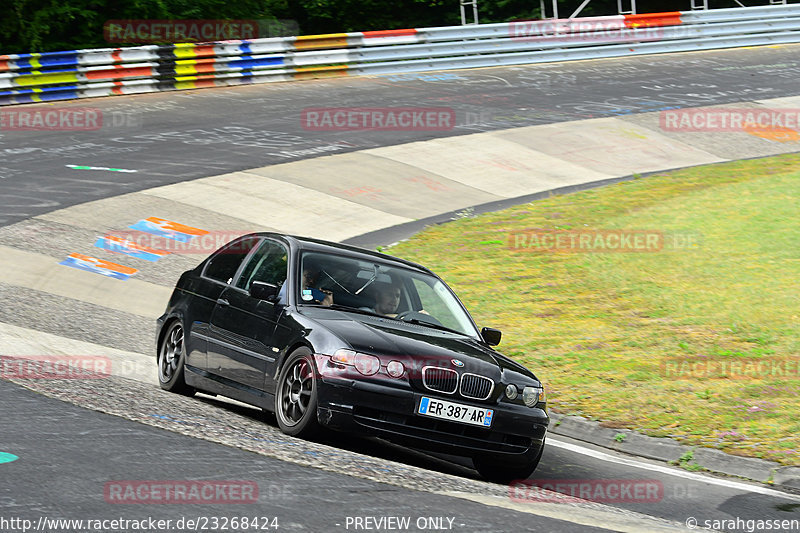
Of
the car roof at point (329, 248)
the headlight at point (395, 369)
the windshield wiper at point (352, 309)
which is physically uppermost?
the car roof at point (329, 248)

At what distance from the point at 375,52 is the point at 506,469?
2391cm

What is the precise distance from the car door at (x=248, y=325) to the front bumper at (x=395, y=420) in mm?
909

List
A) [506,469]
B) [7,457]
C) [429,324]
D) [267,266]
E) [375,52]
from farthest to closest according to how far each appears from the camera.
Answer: [375,52] < [267,266] < [429,324] < [506,469] < [7,457]

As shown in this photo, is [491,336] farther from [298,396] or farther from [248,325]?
[248,325]

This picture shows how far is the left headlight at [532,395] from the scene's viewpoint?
769 cm

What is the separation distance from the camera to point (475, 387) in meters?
7.46

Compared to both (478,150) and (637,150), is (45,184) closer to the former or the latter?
(478,150)

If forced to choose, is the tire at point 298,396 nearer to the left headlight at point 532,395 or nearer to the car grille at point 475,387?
the car grille at point 475,387

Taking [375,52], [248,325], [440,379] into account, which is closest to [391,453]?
[440,379]

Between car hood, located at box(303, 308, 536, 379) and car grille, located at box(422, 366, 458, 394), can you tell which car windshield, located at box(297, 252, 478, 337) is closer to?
car hood, located at box(303, 308, 536, 379)

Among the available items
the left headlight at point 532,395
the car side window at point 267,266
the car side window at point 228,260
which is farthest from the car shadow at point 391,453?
the car side window at point 228,260

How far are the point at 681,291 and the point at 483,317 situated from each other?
2.68 meters

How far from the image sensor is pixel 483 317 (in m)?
12.9

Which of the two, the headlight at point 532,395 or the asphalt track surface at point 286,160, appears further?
the headlight at point 532,395
